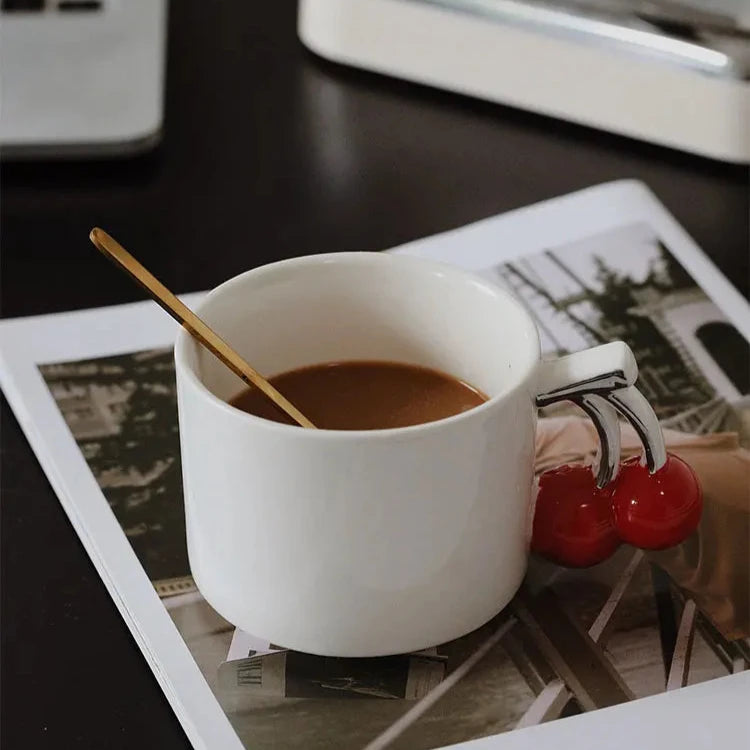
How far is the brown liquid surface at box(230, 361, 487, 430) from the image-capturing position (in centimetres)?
47

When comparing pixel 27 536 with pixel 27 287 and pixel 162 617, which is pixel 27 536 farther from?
pixel 27 287

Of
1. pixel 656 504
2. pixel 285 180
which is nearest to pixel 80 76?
pixel 285 180

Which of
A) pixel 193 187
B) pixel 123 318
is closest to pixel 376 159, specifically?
pixel 193 187

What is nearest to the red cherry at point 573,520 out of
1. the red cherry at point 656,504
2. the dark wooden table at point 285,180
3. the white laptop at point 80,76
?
the red cherry at point 656,504

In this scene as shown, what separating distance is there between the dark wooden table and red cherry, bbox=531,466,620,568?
0.21m

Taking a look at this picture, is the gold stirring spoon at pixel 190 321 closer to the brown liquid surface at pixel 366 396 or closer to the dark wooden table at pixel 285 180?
the brown liquid surface at pixel 366 396

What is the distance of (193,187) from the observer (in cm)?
76

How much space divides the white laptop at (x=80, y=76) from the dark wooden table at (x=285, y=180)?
2cm

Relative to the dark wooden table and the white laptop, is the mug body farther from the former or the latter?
the white laptop

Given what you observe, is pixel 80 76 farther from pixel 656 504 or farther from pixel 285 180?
pixel 656 504

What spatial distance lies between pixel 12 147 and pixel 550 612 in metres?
0.43

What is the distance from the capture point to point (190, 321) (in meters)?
0.44

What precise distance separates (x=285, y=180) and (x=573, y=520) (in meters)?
0.36

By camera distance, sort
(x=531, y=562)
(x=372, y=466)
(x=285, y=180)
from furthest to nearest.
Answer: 1. (x=285, y=180)
2. (x=531, y=562)
3. (x=372, y=466)
